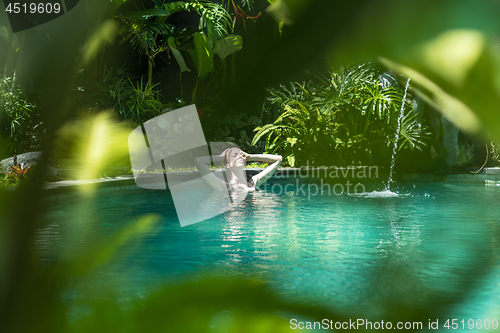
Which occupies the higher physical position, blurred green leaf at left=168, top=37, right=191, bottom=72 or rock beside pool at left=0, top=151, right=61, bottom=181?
blurred green leaf at left=168, top=37, right=191, bottom=72

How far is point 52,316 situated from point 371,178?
730 centimetres

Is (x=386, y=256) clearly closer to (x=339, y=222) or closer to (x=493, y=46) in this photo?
(x=339, y=222)

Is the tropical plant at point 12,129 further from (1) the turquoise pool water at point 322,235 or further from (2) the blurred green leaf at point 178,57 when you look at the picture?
(1) the turquoise pool water at point 322,235

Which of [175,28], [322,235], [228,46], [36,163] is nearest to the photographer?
[36,163]

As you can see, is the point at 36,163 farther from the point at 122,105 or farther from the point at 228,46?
the point at 122,105

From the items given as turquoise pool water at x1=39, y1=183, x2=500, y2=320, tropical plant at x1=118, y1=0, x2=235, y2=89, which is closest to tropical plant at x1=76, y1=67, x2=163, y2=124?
tropical plant at x1=118, y1=0, x2=235, y2=89

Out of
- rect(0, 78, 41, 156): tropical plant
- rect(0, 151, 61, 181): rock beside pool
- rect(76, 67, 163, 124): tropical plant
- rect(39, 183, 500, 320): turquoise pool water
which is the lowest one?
rect(39, 183, 500, 320): turquoise pool water

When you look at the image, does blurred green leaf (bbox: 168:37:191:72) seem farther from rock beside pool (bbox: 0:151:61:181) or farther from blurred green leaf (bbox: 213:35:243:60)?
rock beside pool (bbox: 0:151:61:181)

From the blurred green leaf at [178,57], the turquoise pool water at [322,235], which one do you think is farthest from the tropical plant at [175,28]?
the turquoise pool water at [322,235]

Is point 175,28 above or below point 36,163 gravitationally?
above

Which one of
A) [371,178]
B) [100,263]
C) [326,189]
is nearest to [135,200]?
[326,189]

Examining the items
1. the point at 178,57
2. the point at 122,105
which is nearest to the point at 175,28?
the point at 178,57

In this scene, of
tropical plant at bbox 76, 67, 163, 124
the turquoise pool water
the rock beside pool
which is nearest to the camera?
the rock beside pool

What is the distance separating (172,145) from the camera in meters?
0.28
